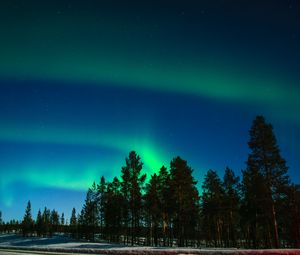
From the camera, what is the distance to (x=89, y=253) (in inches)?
693

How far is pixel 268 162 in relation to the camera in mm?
30266

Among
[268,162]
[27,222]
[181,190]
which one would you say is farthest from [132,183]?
[27,222]

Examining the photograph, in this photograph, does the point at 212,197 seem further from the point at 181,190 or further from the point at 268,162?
the point at 268,162

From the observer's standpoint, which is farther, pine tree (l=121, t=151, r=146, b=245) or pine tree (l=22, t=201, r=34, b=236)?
pine tree (l=22, t=201, r=34, b=236)

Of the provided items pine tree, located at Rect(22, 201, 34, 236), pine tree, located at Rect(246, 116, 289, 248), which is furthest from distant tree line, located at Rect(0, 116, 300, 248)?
pine tree, located at Rect(22, 201, 34, 236)

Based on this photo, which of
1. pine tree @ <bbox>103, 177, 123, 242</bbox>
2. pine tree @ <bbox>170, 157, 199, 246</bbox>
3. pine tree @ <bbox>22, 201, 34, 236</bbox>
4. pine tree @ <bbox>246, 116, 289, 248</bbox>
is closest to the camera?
pine tree @ <bbox>246, 116, 289, 248</bbox>

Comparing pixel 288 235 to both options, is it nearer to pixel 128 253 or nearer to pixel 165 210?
pixel 165 210

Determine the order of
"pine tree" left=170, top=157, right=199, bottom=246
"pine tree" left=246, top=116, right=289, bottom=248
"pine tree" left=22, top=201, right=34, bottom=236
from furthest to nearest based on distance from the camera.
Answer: "pine tree" left=22, top=201, right=34, bottom=236 < "pine tree" left=170, top=157, right=199, bottom=246 < "pine tree" left=246, top=116, right=289, bottom=248

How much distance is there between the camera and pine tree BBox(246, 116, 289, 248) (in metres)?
29.6

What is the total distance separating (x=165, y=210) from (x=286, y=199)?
73.6ft

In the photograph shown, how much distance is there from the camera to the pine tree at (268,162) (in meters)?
29.6

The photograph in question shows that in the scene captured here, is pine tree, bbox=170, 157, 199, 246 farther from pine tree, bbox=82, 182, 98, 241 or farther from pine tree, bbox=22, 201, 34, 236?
pine tree, bbox=22, 201, 34, 236

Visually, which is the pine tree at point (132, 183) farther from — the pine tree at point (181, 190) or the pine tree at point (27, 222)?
A: the pine tree at point (27, 222)

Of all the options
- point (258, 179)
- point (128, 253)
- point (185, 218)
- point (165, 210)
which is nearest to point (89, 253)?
point (128, 253)
